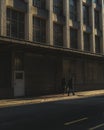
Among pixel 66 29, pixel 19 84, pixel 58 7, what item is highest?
pixel 58 7

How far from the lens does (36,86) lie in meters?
35.7

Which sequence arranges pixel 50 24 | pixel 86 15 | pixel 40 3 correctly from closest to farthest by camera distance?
pixel 40 3 → pixel 50 24 → pixel 86 15

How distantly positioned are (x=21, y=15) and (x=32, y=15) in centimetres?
159

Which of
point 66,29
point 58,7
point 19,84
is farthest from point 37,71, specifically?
point 58,7

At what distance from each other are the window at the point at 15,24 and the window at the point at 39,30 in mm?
2045

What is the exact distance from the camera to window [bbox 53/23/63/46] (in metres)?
40.8

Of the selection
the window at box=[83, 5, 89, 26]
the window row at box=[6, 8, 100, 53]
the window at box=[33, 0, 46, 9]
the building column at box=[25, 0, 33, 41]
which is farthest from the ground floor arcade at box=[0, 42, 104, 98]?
the window at box=[83, 5, 89, 26]

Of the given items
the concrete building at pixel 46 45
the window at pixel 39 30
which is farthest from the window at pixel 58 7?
the window at pixel 39 30

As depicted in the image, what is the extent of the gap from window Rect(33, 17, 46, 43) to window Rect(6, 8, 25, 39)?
6.71 ft

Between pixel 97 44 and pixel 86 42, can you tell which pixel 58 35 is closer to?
pixel 86 42

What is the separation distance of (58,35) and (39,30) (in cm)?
409

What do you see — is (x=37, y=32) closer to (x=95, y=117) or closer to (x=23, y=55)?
(x=23, y=55)

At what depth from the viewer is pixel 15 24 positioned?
113 ft

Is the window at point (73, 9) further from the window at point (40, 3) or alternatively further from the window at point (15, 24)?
the window at point (15, 24)
